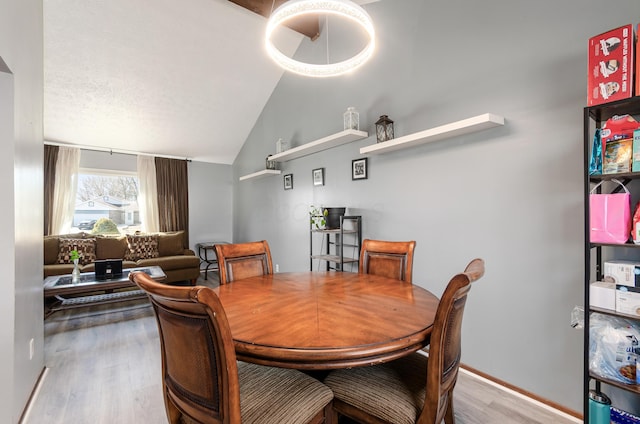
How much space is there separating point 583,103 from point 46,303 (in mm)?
5767

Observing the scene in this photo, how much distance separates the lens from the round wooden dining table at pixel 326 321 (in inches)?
37.8

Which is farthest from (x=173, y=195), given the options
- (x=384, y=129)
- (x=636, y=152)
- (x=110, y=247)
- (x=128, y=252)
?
(x=636, y=152)

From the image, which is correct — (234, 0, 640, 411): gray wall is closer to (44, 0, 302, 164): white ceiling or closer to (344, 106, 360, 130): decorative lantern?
(344, 106, 360, 130): decorative lantern

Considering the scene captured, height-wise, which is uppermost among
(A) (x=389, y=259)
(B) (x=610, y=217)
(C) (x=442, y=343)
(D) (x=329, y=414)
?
(B) (x=610, y=217)

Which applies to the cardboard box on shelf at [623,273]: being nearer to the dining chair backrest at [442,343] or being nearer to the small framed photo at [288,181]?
the dining chair backrest at [442,343]

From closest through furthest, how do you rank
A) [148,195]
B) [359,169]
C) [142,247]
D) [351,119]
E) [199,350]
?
[199,350], [351,119], [359,169], [142,247], [148,195]

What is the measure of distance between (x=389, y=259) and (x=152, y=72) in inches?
156

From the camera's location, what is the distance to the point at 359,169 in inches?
127

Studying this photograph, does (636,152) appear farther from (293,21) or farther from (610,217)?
(293,21)

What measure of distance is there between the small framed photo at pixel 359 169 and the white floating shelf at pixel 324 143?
246mm

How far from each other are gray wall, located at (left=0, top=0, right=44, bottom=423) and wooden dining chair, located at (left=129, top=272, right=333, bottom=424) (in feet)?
3.55

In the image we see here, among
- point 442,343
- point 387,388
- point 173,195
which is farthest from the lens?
point 173,195

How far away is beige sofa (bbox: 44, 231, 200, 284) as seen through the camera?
4113 mm

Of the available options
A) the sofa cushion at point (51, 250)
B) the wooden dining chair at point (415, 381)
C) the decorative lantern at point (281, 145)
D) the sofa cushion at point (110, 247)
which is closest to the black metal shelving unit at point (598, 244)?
the wooden dining chair at point (415, 381)
